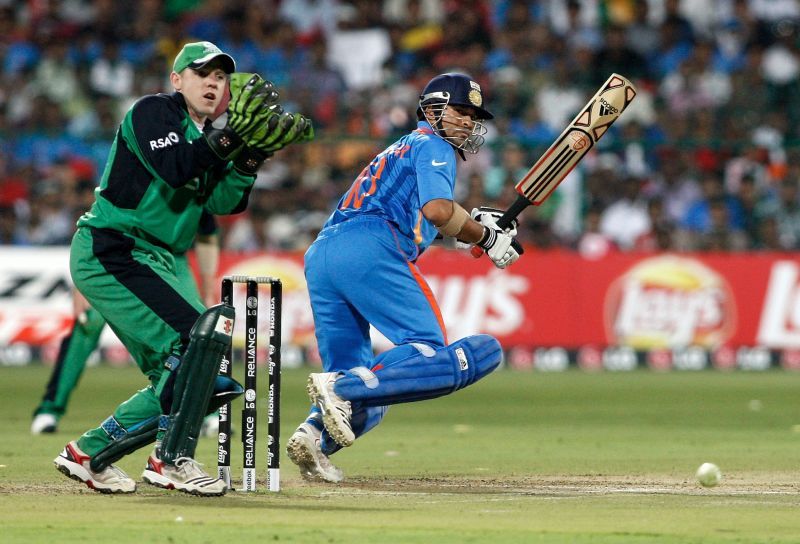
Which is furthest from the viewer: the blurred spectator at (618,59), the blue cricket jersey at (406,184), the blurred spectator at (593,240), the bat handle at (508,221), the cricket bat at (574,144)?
the blurred spectator at (618,59)

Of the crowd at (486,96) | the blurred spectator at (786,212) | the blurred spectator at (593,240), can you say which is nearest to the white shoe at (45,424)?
the crowd at (486,96)

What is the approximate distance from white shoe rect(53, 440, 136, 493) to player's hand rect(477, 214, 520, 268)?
7.16 feet

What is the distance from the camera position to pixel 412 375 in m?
7.43

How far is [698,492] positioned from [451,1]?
15.2 metres

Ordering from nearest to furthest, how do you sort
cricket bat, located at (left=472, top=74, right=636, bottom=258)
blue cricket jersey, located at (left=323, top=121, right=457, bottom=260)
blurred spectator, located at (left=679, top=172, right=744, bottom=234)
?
blue cricket jersey, located at (left=323, top=121, right=457, bottom=260)
cricket bat, located at (left=472, top=74, right=636, bottom=258)
blurred spectator, located at (left=679, top=172, right=744, bottom=234)

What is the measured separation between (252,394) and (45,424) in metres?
4.04

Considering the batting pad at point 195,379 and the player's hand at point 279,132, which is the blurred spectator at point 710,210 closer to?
the player's hand at point 279,132

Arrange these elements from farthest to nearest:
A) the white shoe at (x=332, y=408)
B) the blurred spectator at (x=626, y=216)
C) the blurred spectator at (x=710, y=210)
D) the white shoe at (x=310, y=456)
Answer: the blurred spectator at (x=626, y=216) < the blurred spectator at (x=710, y=210) < the white shoe at (x=310, y=456) < the white shoe at (x=332, y=408)

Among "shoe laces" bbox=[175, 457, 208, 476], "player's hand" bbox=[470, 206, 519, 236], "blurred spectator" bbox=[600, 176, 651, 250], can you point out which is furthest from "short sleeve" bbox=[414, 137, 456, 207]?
"blurred spectator" bbox=[600, 176, 651, 250]

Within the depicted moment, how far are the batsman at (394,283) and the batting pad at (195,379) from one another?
2.55 feet

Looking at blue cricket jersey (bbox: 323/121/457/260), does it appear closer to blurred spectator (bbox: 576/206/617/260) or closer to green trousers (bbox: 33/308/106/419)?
green trousers (bbox: 33/308/106/419)

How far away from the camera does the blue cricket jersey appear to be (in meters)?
7.51

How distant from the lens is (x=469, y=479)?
8156mm

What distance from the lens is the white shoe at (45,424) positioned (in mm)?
10695
